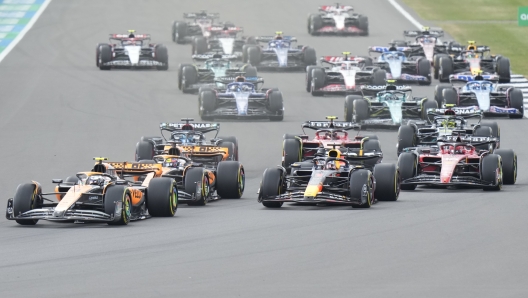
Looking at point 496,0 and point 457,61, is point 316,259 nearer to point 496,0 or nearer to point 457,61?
point 457,61

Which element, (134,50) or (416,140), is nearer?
(416,140)

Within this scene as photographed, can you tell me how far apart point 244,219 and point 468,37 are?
4359 centimetres

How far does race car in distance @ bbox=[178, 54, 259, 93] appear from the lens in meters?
49.8

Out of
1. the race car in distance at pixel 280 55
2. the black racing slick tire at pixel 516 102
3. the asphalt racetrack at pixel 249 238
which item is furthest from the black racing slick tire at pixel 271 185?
the race car in distance at pixel 280 55

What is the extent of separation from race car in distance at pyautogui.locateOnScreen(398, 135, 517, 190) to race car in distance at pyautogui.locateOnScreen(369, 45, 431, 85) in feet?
68.5

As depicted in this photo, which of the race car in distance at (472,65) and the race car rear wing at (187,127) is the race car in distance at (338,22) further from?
the race car rear wing at (187,127)

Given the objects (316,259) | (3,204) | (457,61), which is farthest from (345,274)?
(457,61)

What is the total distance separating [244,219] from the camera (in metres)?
24.9

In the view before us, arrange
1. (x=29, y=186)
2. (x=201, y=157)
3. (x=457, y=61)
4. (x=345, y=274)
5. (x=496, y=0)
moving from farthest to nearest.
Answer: (x=496, y=0) → (x=457, y=61) → (x=201, y=157) → (x=29, y=186) → (x=345, y=274)

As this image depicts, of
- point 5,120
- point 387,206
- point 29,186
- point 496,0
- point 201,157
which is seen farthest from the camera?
point 496,0

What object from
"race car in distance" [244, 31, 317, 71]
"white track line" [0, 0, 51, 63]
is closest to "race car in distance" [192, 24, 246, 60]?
"race car in distance" [244, 31, 317, 71]

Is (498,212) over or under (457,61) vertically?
under

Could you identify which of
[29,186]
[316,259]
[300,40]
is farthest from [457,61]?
[316,259]

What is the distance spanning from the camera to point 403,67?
175 ft
